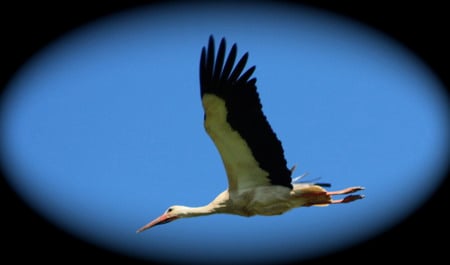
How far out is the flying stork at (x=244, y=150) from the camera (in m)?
8.19

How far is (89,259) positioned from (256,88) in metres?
4.77

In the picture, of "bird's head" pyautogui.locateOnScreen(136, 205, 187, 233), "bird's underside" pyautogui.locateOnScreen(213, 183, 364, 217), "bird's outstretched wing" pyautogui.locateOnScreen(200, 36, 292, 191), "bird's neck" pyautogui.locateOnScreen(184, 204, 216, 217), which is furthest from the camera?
"bird's head" pyautogui.locateOnScreen(136, 205, 187, 233)

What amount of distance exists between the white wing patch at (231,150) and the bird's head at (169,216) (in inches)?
32.1

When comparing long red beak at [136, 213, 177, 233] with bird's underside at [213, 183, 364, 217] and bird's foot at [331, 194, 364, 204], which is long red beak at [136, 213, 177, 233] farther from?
bird's foot at [331, 194, 364, 204]

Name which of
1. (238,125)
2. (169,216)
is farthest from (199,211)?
(238,125)

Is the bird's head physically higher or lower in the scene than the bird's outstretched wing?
lower

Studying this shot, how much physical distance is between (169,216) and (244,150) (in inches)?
56.8

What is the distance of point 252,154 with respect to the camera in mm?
8695

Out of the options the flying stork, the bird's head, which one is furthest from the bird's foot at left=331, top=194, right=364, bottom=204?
the bird's head

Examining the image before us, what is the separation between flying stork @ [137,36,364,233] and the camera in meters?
8.19

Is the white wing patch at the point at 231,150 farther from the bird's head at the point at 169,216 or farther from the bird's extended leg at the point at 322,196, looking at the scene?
the bird's head at the point at 169,216

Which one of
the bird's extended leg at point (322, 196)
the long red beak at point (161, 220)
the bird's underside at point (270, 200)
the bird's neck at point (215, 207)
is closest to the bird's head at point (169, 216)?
the long red beak at point (161, 220)

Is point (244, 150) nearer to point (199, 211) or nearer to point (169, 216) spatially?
point (199, 211)

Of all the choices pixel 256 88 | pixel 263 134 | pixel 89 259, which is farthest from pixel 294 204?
pixel 89 259
